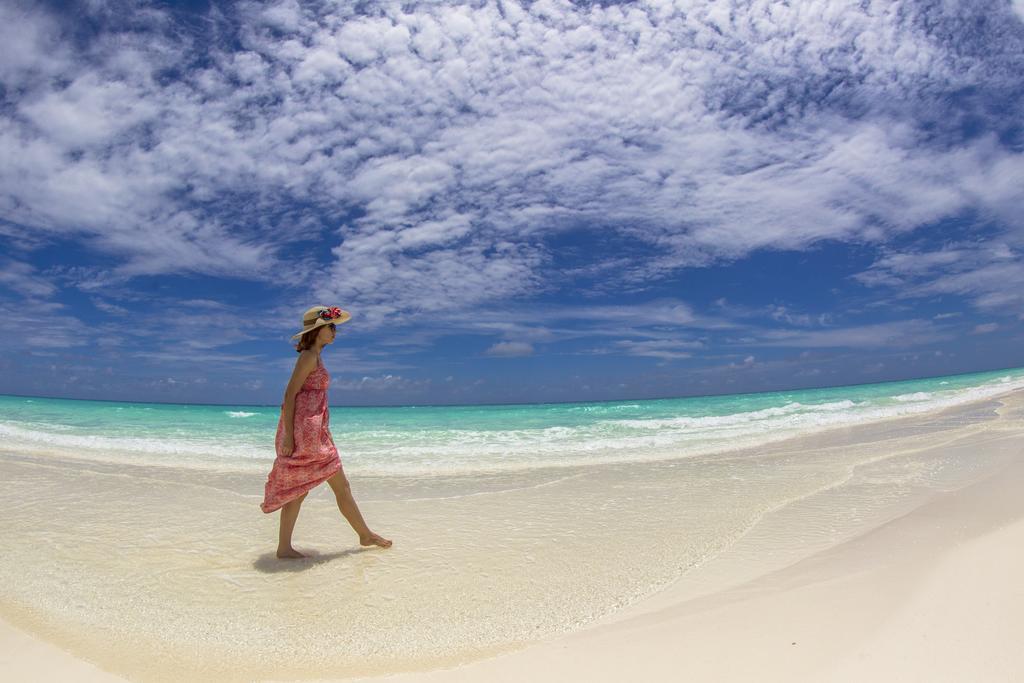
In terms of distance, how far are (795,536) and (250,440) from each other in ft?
47.4

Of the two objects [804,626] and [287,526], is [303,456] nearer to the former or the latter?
[287,526]

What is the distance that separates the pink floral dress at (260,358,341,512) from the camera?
4262 millimetres

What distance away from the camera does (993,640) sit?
2436mm

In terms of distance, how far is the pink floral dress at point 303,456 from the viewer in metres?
4.26

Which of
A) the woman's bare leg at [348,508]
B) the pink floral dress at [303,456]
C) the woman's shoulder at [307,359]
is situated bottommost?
the woman's bare leg at [348,508]

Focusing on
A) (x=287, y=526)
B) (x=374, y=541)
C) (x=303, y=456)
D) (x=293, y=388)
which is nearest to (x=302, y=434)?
(x=303, y=456)

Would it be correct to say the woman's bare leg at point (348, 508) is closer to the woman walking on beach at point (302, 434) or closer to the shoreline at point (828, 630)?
the woman walking on beach at point (302, 434)

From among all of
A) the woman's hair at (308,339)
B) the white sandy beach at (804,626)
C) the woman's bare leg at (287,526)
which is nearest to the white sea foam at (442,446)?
the woman's bare leg at (287,526)

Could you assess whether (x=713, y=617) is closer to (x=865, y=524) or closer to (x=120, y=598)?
(x=865, y=524)

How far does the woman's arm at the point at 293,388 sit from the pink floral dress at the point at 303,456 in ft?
0.10

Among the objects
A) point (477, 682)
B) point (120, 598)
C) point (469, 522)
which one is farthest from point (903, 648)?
point (120, 598)

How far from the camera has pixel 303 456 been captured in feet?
14.0

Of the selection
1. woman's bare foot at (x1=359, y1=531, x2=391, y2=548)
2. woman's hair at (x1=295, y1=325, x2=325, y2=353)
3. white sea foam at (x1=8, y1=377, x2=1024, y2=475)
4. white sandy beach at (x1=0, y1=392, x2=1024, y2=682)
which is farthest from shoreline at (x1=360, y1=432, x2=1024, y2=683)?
white sea foam at (x1=8, y1=377, x2=1024, y2=475)

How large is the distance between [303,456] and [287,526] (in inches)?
21.8
